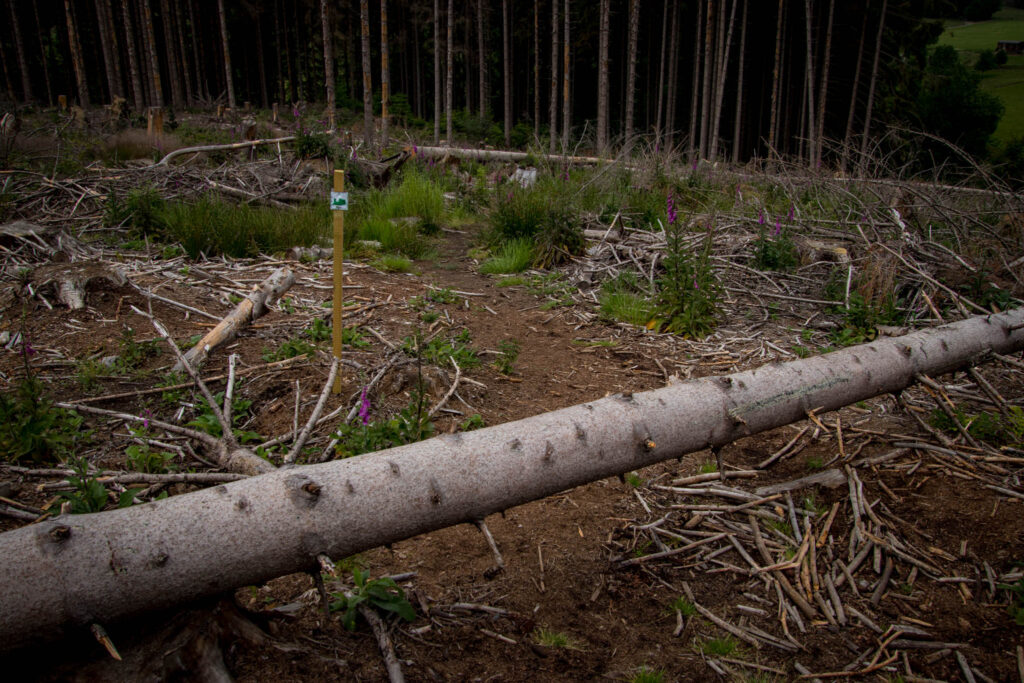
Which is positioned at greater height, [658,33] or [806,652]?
[658,33]

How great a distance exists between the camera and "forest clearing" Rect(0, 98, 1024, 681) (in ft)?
6.23

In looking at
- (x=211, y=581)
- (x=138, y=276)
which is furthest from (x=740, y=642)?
(x=138, y=276)

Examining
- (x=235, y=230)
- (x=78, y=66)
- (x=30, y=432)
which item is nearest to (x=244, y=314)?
(x=30, y=432)

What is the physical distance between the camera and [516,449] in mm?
2221

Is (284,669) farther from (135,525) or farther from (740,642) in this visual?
(740,642)

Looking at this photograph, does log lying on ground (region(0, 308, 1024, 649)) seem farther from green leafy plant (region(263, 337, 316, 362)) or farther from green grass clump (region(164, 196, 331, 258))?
green grass clump (region(164, 196, 331, 258))

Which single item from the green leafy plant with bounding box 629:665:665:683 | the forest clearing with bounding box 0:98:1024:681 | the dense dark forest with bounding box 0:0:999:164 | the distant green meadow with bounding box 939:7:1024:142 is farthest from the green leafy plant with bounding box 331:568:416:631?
the distant green meadow with bounding box 939:7:1024:142

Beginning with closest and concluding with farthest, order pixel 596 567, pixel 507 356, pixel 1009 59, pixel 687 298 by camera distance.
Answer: pixel 596 567 < pixel 507 356 < pixel 687 298 < pixel 1009 59

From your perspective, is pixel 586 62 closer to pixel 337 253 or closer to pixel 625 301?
pixel 625 301

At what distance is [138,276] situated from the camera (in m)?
5.21

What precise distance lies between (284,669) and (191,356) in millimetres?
2675

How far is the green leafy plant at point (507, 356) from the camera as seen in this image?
171 inches

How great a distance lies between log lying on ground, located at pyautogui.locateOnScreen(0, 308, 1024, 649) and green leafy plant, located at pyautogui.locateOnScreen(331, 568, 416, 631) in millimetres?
196

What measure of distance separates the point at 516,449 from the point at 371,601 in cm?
73
